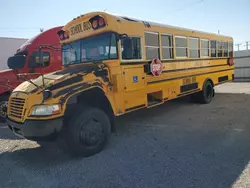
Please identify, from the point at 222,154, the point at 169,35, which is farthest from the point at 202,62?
the point at 222,154

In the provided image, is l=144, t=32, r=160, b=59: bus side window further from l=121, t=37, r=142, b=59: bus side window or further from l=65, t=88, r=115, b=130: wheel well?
l=65, t=88, r=115, b=130: wheel well

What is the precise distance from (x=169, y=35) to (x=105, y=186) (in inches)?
160

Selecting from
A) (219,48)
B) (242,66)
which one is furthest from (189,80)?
(242,66)

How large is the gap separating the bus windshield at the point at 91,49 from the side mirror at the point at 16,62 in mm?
2036

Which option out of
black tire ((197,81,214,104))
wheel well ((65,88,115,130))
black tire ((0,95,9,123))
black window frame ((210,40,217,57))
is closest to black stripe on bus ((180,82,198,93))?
black tire ((197,81,214,104))

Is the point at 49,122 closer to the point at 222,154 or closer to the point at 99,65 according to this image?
→ the point at 99,65

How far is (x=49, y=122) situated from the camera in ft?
9.91

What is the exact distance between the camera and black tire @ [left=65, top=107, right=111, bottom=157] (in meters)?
3.24

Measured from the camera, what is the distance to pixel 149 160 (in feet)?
10.6

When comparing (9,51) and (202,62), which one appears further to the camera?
(9,51)

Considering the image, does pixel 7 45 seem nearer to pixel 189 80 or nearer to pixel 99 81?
pixel 189 80

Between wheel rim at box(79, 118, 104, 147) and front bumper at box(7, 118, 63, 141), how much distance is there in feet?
1.34

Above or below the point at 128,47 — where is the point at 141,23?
above

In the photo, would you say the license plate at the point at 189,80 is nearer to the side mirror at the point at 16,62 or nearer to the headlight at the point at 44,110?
the headlight at the point at 44,110
